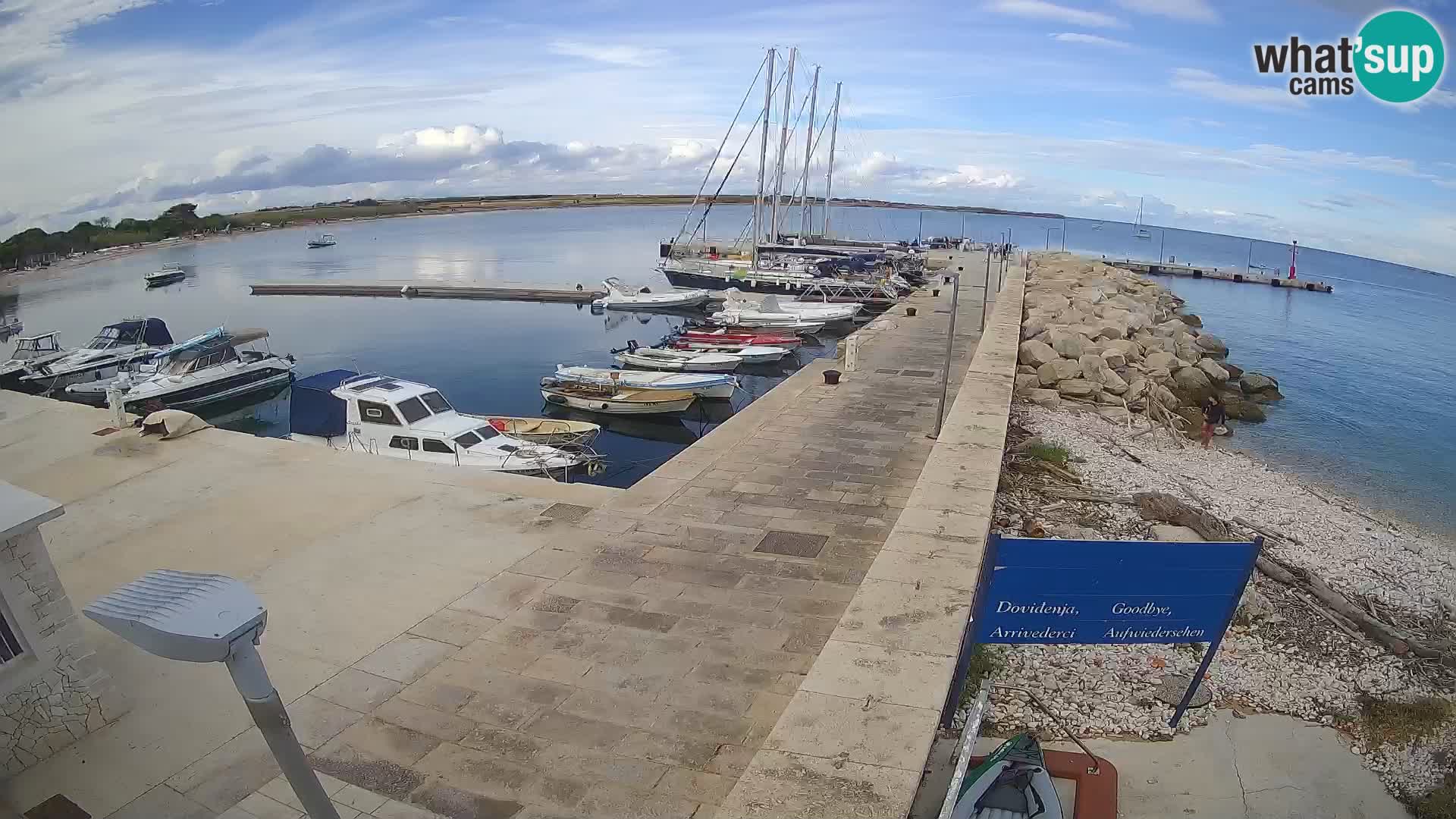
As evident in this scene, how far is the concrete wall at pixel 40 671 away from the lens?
5199mm

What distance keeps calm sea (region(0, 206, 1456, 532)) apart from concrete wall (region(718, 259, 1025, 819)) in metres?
12.2

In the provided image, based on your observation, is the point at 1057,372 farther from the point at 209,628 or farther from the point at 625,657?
the point at 209,628

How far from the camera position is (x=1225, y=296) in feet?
196

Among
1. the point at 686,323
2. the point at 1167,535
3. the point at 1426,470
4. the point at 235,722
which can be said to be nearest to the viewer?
the point at 235,722

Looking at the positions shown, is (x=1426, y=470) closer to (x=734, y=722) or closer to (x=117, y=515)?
(x=734, y=722)

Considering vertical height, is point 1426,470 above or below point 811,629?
below

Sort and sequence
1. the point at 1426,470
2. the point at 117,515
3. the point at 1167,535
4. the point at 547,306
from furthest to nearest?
the point at 547,306 < the point at 1426,470 < the point at 117,515 < the point at 1167,535

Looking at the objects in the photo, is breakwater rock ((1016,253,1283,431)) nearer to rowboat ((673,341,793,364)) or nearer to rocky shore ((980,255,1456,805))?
rocky shore ((980,255,1456,805))

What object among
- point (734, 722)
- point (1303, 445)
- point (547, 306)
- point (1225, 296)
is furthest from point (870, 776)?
point (1225, 296)

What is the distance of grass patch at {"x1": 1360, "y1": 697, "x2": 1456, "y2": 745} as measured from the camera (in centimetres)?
606

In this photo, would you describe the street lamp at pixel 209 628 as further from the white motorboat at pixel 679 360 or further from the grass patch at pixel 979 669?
the white motorboat at pixel 679 360

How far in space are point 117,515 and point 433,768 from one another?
7.99m

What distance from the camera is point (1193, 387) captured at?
21.9m

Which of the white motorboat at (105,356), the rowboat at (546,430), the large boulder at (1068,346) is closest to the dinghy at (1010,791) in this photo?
the rowboat at (546,430)
